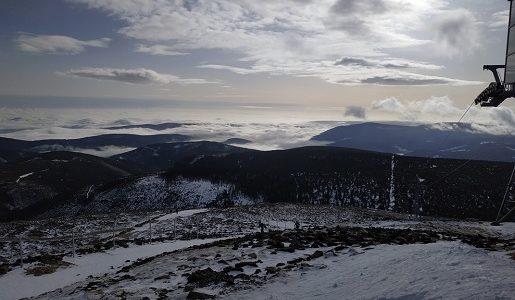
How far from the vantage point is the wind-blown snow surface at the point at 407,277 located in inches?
358

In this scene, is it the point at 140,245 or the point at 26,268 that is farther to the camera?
the point at 140,245

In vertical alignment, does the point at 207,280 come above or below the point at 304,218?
above

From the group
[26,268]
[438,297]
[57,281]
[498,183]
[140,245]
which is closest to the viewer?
[438,297]

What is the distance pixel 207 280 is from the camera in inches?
551

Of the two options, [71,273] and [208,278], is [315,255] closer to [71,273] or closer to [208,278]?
[208,278]

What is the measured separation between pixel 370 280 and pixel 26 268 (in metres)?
17.9

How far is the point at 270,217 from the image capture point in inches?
2142

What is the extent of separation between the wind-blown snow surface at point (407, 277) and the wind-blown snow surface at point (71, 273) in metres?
10.8

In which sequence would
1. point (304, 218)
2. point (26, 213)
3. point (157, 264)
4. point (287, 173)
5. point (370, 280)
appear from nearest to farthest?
point (370, 280)
point (157, 264)
point (304, 218)
point (287, 173)
point (26, 213)

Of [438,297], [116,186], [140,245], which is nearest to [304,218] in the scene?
[140,245]

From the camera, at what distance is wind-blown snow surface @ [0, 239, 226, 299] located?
1805 centimetres

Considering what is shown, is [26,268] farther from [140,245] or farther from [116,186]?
[116,186]

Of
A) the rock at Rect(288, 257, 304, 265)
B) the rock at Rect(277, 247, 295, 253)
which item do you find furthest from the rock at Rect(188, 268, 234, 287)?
the rock at Rect(277, 247, 295, 253)

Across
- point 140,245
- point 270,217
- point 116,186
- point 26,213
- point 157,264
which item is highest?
point 157,264
